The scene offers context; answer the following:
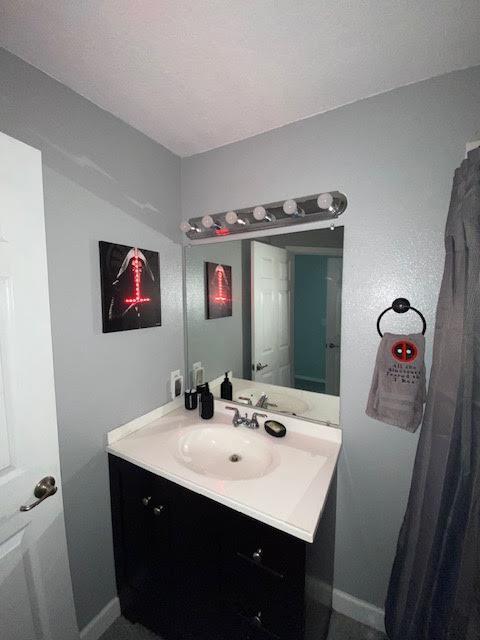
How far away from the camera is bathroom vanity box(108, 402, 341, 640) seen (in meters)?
0.86

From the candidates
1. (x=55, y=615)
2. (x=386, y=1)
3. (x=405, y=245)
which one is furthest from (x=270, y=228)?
(x=55, y=615)

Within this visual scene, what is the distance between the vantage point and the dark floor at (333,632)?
1228 millimetres

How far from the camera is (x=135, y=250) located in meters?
1.33

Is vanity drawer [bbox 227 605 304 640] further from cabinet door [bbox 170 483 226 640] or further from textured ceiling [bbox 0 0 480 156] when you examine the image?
textured ceiling [bbox 0 0 480 156]

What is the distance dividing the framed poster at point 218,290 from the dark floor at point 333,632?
1.55m

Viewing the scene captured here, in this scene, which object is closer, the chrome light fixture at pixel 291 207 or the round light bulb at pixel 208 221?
the chrome light fixture at pixel 291 207

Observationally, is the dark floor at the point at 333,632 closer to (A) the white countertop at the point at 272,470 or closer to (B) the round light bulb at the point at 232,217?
(A) the white countertop at the point at 272,470

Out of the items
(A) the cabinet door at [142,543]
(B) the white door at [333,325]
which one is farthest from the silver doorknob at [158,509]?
(B) the white door at [333,325]

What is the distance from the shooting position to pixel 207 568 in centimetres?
100

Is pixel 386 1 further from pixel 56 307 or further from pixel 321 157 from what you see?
pixel 56 307

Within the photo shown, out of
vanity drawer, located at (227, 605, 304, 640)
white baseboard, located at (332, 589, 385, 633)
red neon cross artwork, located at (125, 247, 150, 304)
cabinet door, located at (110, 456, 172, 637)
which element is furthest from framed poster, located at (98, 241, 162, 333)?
white baseboard, located at (332, 589, 385, 633)

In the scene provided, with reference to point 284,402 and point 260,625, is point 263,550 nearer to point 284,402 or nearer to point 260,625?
point 260,625

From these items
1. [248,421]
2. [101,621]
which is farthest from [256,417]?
[101,621]

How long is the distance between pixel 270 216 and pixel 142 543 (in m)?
1.63
